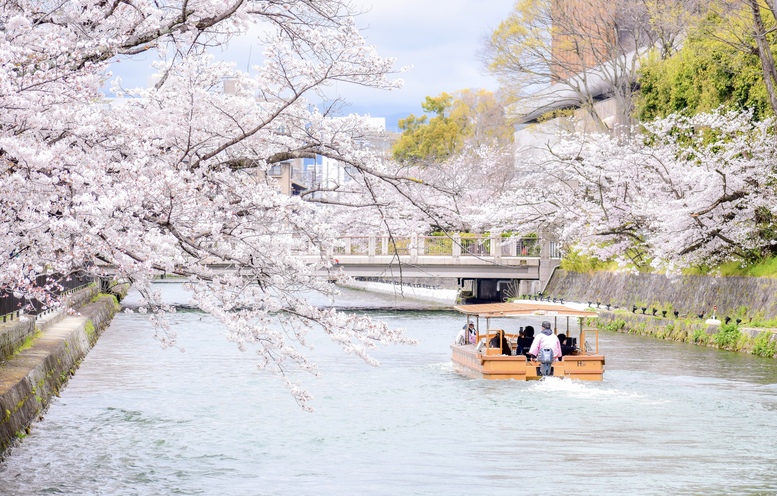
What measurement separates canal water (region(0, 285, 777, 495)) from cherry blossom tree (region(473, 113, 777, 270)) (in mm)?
5536

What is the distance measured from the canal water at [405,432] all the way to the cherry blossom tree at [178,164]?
419cm

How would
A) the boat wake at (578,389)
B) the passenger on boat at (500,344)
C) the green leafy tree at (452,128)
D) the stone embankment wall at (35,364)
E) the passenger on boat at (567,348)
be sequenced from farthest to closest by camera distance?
the green leafy tree at (452,128) → the passenger on boat at (500,344) → the passenger on boat at (567,348) → the boat wake at (578,389) → the stone embankment wall at (35,364)

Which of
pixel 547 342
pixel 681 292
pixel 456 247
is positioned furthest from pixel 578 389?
pixel 456 247

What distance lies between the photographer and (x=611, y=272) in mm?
45500

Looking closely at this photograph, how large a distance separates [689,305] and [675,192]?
4.35m

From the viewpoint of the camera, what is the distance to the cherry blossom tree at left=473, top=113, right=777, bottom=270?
31234 millimetres

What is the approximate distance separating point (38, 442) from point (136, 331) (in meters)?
23.8

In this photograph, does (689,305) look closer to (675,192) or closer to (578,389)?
(675,192)

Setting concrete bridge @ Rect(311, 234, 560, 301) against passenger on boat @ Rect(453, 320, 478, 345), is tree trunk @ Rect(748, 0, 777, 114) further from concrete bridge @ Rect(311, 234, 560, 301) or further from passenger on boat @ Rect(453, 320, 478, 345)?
concrete bridge @ Rect(311, 234, 560, 301)

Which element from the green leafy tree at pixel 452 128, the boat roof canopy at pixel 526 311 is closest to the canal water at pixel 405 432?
the boat roof canopy at pixel 526 311

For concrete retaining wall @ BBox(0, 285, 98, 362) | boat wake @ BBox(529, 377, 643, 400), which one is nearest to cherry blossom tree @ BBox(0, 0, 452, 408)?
concrete retaining wall @ BBox(0, 285, 98, 362)

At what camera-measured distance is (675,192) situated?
111 ft

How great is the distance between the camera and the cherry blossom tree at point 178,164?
855cm

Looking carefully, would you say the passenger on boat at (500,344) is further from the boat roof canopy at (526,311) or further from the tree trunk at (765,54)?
the tree trunk at (765,54)
